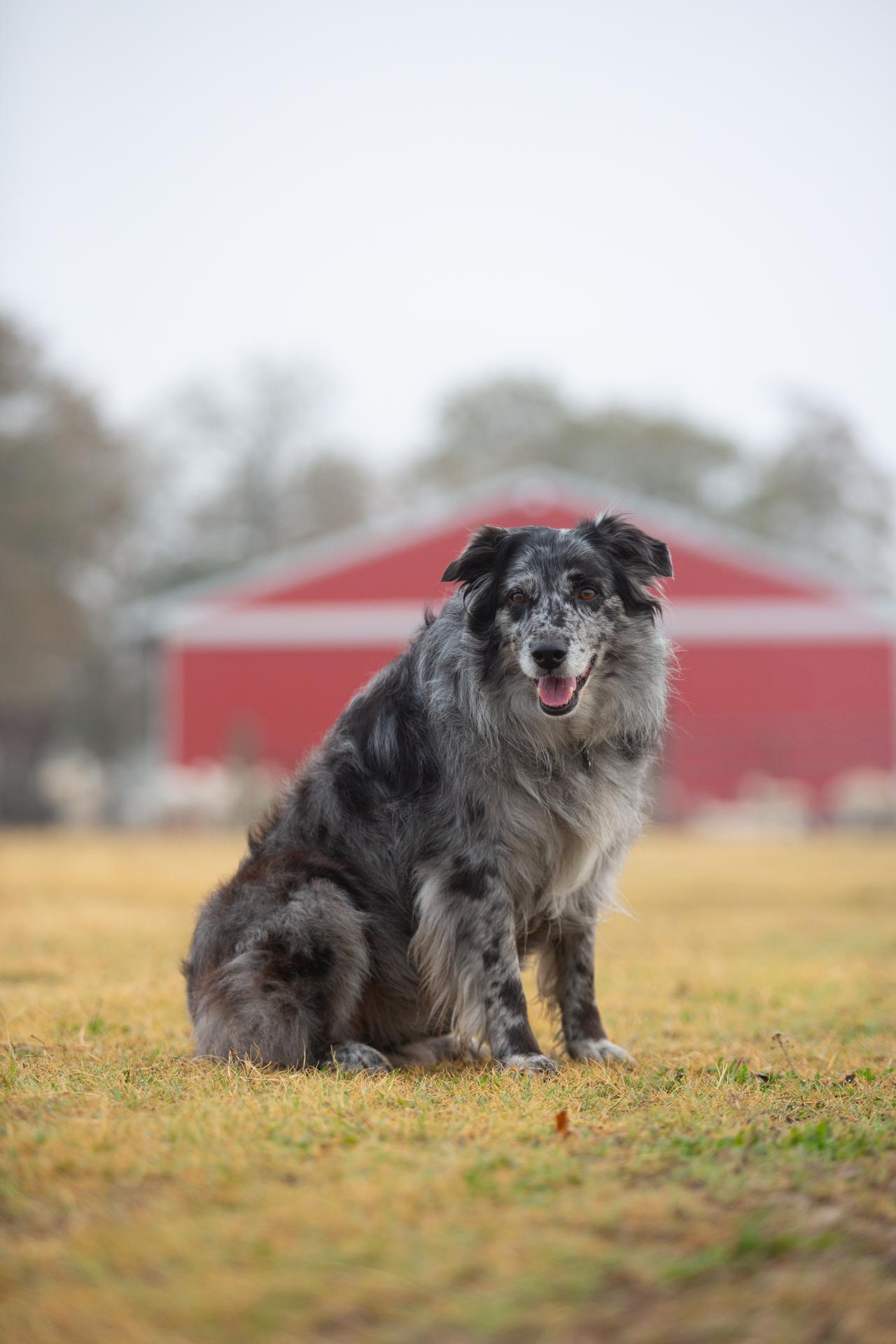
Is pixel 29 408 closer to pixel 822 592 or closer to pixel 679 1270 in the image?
pixel 822 592

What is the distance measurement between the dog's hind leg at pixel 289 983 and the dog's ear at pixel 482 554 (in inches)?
48.5

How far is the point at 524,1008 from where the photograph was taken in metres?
4.75

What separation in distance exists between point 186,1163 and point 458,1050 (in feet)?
6.89

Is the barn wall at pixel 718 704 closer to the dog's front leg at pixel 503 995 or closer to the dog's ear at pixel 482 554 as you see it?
the dog's ear at pixel 482 554

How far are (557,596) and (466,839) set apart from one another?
3.03 feet

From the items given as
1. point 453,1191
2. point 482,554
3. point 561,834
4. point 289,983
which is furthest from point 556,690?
point 453,1191

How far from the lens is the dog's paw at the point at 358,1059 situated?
14.8 ft

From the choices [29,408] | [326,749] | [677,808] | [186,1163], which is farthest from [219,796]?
[186,1163]

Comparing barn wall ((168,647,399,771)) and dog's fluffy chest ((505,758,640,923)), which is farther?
barn wall ((168,647,399,771))

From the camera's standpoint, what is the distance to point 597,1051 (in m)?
4.99

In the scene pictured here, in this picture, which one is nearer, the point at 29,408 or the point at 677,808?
the point at 677,808

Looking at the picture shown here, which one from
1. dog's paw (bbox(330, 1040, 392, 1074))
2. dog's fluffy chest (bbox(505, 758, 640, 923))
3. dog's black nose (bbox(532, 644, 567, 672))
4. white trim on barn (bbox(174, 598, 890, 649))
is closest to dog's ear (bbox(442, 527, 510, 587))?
dog's black nose (bbox(532, 644, 567, 672))

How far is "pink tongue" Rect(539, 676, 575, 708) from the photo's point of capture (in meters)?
4.71

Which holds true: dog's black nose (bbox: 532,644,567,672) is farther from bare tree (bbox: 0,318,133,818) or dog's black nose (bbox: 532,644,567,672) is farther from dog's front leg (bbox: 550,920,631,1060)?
bare tree (bbox: 0,318,133,818)
